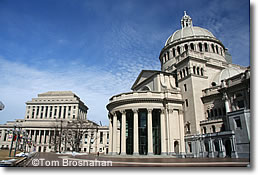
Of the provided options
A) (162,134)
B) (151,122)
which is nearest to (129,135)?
(151,122)

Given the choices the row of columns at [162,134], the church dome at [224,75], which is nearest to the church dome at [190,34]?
the church dome at [224,75]

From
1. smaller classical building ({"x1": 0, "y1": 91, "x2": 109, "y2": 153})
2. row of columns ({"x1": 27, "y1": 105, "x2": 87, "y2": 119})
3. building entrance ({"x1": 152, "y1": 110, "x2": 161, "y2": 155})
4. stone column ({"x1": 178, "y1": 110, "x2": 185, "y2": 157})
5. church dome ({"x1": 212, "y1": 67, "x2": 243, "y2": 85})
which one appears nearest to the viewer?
stone column ({"x1": 178, "y1": 110, "x2": 185, "y2": 157})

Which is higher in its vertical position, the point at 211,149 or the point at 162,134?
the point at 162,134

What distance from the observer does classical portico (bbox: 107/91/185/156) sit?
35406 millimetres

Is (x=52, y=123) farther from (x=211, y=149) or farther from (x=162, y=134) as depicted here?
(x=211, y=149)

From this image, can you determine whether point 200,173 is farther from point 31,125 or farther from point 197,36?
point 31,125

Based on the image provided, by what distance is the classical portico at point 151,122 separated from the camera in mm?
35406

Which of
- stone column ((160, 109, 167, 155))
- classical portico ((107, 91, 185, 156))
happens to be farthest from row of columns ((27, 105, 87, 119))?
stone column ((160, 109, 167, 155))

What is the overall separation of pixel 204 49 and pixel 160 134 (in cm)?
2761

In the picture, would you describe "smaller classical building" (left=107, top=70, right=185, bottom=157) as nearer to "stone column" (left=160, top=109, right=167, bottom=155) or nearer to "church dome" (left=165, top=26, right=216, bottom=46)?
"stone column" (left=160, top=109, right=167, bottom=155)

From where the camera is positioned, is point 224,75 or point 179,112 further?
point 224,75

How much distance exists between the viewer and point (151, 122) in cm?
3600

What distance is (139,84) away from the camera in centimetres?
5047

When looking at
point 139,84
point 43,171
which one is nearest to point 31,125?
point 139,84
